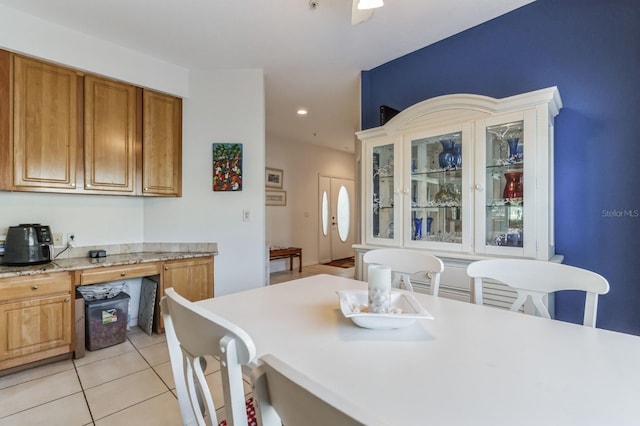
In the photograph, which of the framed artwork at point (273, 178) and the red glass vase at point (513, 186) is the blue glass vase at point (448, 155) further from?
the framed artwork at point (273, 178)

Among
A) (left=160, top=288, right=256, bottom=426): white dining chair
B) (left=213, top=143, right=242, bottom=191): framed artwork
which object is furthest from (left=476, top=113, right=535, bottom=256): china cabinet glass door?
(left=213, top=143, right=242, bottom=191): framed artwork

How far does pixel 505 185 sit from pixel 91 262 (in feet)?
10.6

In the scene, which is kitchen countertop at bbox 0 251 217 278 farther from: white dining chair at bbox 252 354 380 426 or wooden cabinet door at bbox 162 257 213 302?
white dining chair at bbox 252 354 380 426

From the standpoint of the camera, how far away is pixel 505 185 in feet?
6.64

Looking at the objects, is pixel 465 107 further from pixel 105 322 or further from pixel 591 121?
pixel 105 322

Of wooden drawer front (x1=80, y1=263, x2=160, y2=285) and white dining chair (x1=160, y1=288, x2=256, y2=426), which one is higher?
white dining chair (x1=160, y1=288, x2=256, y2=426)

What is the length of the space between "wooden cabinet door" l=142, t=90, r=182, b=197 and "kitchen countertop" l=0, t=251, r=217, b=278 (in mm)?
619

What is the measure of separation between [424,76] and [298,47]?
3.88 feet

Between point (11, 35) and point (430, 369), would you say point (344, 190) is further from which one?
point (430, 369)

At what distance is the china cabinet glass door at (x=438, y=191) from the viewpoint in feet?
7.14

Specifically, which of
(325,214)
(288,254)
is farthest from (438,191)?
(325,214)

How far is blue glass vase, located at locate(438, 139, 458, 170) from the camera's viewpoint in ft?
7.44

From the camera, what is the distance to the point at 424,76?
9.16 ft

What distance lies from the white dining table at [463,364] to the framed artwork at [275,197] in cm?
448
